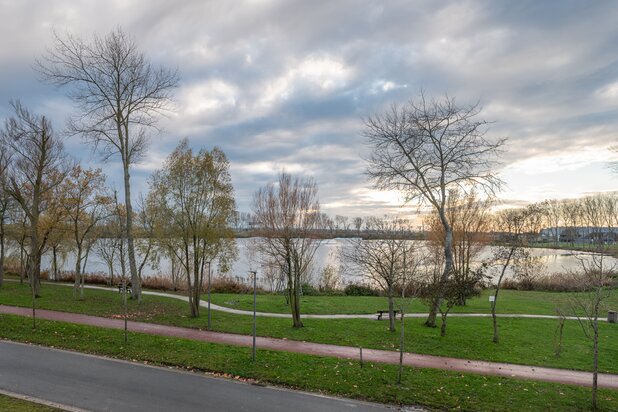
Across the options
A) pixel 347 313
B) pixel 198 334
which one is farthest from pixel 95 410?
pixel 347 313

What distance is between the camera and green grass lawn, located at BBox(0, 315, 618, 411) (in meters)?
10.0

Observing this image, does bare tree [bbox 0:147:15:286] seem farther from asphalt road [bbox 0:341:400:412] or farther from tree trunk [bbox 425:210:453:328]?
tree trunk [bbox 425:210:453:328]

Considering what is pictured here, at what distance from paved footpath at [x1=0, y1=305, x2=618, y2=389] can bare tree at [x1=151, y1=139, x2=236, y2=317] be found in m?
3.67

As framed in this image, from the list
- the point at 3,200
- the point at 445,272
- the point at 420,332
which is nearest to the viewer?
the point at 420,332

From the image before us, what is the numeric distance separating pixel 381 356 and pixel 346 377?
325cm

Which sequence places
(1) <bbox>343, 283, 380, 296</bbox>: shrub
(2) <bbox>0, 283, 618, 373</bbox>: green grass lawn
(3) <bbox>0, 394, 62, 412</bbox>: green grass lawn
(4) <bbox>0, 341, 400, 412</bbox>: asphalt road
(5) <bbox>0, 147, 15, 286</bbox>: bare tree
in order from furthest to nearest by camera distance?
1. (1) <bbox>343, 283, 380, 296</bbox>: shrub
2. (5) <bbox>0, 147, 15, 286</bbox>: bare tree
3. (2) <bbox>0, 283, 618, 373</bbox>: green grass lawn
4. (4) <bbox>0, 341, 400, 412</bbox>: asphalt road
5. (3) <bbox>0, 394, 62, 412</bbox>: green grass lawn

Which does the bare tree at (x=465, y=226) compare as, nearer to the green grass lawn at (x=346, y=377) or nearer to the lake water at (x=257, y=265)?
the lake water at (x=257, y=265)

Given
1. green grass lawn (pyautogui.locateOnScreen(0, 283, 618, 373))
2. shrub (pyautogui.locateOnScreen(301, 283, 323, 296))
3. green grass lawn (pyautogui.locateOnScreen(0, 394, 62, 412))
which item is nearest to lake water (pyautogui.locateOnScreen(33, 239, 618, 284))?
shrub (pyautogui.locateOnScreen(301, 283, 323, 296))

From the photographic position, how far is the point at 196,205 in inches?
818

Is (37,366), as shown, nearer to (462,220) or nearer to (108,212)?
(108,212)

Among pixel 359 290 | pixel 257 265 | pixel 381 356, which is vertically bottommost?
pixel 359 290

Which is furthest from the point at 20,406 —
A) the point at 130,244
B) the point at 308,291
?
the point at 308,291

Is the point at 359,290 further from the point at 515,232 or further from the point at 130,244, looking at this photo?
the point at 130,244

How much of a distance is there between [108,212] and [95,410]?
79.3 ft
